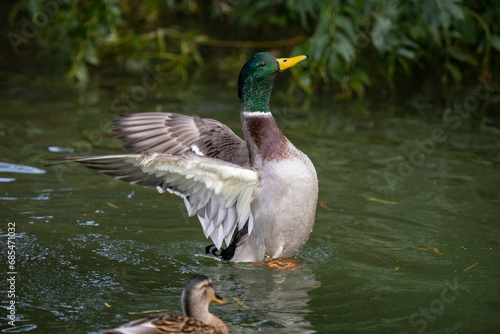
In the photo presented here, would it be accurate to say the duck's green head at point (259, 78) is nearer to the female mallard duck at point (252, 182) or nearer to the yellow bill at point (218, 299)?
the female mallard duck at point (252, 182)

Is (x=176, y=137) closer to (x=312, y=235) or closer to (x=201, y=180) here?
(x=201, y=180)

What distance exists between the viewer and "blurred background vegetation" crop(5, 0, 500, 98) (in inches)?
349

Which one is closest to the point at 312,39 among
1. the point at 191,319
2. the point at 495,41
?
the point at 495,41

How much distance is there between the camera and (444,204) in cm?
683

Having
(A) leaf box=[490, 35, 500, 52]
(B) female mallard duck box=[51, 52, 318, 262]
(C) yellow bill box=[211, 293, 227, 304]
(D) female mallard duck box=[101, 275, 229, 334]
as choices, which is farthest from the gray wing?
(A) leaf box=[490, 35, 500, 52]

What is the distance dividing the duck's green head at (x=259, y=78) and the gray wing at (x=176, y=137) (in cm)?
46

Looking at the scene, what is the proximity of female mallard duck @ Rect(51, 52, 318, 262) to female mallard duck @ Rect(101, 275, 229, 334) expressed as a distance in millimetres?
995

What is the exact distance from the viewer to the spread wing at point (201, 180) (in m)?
5.09

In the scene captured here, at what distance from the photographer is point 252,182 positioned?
5.53 meters

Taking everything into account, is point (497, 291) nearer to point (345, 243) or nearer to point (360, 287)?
point (360, 287)

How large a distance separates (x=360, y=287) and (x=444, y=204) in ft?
6.29

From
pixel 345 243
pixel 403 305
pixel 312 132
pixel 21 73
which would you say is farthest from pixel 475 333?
pixel 21 73

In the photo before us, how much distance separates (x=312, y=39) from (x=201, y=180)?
3.93 m

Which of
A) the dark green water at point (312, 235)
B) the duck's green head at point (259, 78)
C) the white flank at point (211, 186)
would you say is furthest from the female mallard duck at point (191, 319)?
the duck's green head at point (259, 78)
